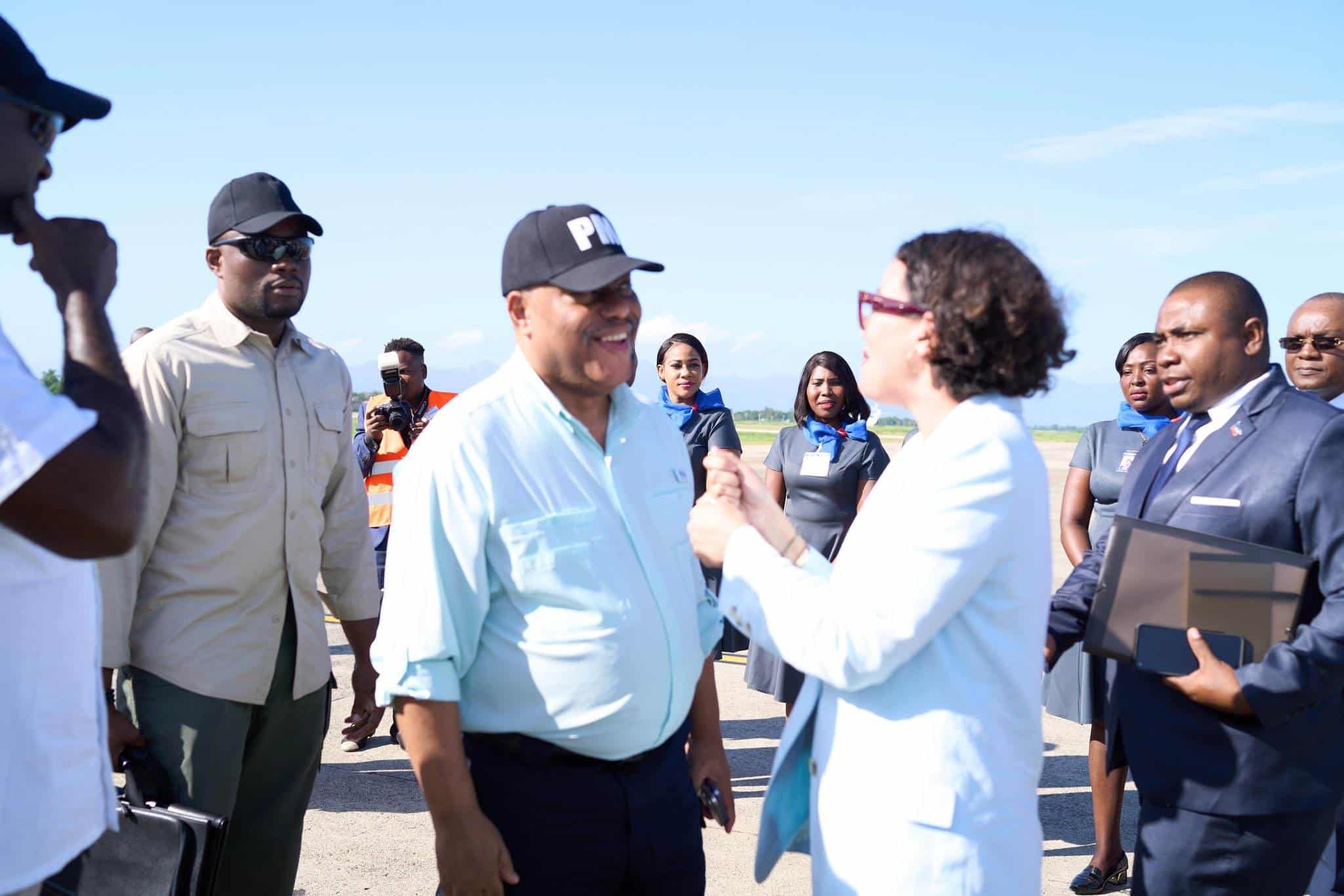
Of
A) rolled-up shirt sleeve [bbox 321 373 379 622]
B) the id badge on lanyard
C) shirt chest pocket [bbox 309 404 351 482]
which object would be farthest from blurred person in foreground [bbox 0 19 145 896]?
the id badge on lanyard

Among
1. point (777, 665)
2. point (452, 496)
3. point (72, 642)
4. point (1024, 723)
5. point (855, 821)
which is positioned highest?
point (452, 496)

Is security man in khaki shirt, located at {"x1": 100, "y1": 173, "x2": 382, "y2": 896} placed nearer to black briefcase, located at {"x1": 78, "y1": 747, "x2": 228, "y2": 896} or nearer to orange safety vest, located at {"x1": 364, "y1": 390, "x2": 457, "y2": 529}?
black briefcase, located at {"x1": 78, "y1": 747, "x2": 228, "y2": 896}

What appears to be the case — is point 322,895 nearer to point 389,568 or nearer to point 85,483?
point 389,568

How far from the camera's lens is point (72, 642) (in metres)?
1.85

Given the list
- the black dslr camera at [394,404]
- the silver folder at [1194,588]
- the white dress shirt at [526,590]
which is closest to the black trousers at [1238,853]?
the silver folder at [1194,588]

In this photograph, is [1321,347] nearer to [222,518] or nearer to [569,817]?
[569,817]

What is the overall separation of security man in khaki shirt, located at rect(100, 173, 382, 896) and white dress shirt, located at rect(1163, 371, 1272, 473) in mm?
2639

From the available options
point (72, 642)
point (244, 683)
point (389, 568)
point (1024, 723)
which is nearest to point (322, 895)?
point (244, 683)

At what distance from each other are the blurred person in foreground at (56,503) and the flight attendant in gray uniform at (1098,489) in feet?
13.7

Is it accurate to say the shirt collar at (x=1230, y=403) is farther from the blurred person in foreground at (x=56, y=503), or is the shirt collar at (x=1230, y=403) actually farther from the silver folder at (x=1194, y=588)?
the blurred person in foreground at (x=56, y=503)

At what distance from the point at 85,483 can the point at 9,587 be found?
33 cm

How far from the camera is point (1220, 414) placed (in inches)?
117

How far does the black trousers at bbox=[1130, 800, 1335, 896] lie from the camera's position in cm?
275

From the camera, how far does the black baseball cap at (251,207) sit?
3.45m
